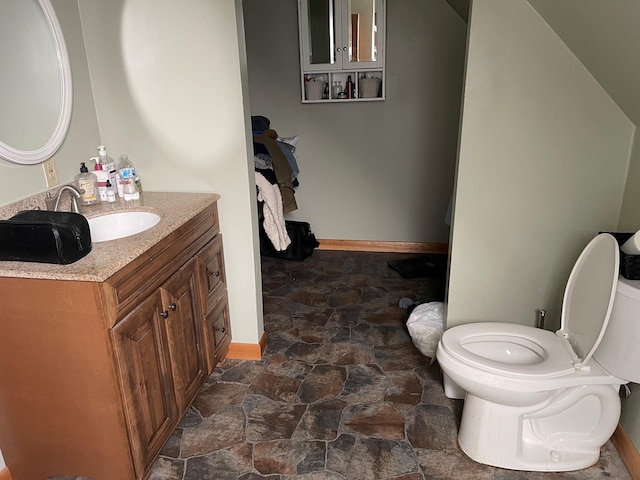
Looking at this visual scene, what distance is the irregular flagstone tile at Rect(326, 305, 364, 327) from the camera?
9.45 ft

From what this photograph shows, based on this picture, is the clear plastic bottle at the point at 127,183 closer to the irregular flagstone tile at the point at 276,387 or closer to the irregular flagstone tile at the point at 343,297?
the irregular flagstone tile at the point at 276,387

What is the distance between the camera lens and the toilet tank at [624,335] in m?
1.54

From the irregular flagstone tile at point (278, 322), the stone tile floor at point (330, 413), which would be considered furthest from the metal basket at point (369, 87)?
the irregular flagstone tile at point (278, 322)

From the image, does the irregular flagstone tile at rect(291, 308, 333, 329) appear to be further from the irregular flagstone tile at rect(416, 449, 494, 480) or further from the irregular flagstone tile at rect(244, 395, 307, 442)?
the irregular flagstone tile at rect(416, 449, 494, 480)

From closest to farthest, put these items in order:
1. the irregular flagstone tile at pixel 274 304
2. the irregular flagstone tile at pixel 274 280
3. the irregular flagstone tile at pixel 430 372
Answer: the irregular flagstone tile at pixel 430 372 < the irregular flagstone tile at pixel 274 304 < the irregular flagstone tile at pixel 274 280

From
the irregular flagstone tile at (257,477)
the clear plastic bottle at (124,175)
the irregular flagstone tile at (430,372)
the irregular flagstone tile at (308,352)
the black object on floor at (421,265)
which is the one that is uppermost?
the clear plastic bottle at (124,175)

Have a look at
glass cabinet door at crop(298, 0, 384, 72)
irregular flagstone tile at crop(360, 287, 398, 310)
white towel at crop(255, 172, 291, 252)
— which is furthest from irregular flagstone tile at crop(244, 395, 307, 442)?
glass cabinet door at crop(298, 0, 384, 72)

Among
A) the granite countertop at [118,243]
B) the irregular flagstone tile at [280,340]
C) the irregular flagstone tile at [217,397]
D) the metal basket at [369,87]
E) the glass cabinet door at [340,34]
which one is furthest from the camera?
the metal basket at [369,87]

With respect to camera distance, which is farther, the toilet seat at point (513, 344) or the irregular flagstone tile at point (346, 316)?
the irregular flagstone tile at point (346, 316)

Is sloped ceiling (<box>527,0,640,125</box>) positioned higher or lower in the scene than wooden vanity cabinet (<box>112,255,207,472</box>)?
higher

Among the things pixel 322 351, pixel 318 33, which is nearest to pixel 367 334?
pixel 322 351

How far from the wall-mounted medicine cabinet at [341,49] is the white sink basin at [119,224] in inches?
84.6

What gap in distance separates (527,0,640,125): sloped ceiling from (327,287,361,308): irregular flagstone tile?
6.24 ft

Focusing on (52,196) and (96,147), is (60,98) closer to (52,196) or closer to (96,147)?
(96,147)
